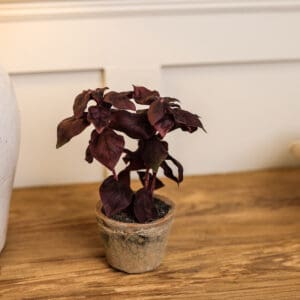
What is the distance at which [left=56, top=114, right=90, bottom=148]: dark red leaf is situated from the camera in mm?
735

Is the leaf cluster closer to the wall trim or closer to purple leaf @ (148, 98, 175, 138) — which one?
purple leaf @ (148, 98, 175, 138)

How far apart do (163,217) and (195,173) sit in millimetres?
391

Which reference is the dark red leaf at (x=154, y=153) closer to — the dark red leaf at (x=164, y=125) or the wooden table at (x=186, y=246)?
the dark red leaf at (x=164, y=125)

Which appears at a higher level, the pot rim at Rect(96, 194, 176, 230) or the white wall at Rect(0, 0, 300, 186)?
the white wall at Rect(0, 0, 300, 186)

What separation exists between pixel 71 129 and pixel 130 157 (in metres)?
0.10

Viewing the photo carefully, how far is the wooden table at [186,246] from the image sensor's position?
763mm

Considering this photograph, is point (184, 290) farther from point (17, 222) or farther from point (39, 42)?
point (39, 42)

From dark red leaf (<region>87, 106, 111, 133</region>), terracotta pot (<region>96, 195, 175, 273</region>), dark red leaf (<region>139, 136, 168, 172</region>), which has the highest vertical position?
dark red leaf (<region>87, 106, 111, 133</region>)

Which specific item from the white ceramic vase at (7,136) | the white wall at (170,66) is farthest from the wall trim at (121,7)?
the white ceramic vase at (7,136)

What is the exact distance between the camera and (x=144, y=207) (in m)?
0.79

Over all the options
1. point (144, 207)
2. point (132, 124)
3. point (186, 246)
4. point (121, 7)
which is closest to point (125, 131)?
point (132, 124)

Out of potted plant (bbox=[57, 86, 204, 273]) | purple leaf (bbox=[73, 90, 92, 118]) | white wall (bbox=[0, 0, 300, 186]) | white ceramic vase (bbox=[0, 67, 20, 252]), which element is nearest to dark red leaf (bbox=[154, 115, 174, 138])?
potted plant (bbox=[57, 86, 204, 273])

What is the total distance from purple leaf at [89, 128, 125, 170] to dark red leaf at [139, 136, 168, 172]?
4 centimetres

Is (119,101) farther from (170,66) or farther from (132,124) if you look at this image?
(170,66)
